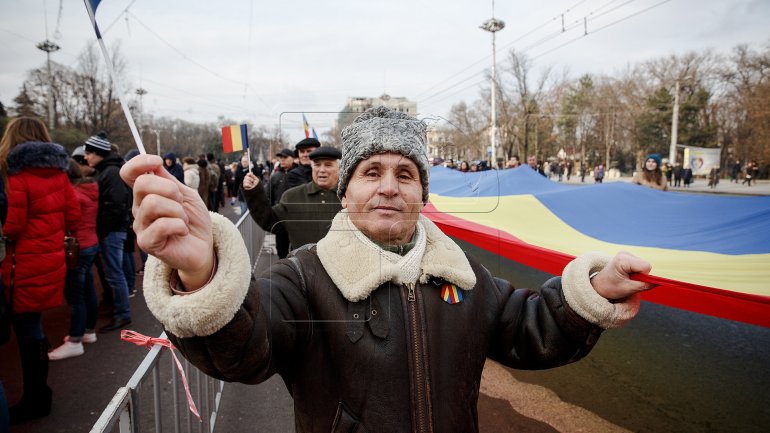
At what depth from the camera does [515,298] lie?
155cm

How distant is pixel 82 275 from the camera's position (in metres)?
4.00

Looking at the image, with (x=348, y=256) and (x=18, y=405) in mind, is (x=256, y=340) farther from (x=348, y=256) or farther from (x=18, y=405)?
→ (x=18, y=405)

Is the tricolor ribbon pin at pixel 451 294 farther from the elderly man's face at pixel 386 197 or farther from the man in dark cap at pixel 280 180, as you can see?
the man in dark cap at pixel 280 180

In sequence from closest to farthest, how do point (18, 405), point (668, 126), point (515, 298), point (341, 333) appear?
point (341, 333), point (515, 298), point (18, 405), point (668, 126)

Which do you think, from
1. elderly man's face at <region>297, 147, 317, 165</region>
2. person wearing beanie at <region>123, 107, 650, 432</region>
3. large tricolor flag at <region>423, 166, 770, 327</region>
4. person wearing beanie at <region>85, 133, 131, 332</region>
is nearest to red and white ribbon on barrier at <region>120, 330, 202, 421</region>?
person wearing beanie at <region>123, 107, 650, 432</region>

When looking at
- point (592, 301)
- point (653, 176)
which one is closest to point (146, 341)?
point (592, 301)

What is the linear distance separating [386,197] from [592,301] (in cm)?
69

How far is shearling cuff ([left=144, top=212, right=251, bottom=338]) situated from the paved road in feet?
8.73

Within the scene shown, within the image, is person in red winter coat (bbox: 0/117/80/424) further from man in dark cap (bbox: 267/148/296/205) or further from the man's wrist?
the man's wrist

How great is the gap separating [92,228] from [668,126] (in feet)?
161

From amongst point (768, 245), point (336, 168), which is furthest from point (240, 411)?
point (768, 245)

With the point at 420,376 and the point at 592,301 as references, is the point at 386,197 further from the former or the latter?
the point at 592,301

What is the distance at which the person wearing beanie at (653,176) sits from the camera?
6759mm

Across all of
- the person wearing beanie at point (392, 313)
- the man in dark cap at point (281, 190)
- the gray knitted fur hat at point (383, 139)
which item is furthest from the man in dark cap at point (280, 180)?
the person wearing beanie at point (392, 313)
